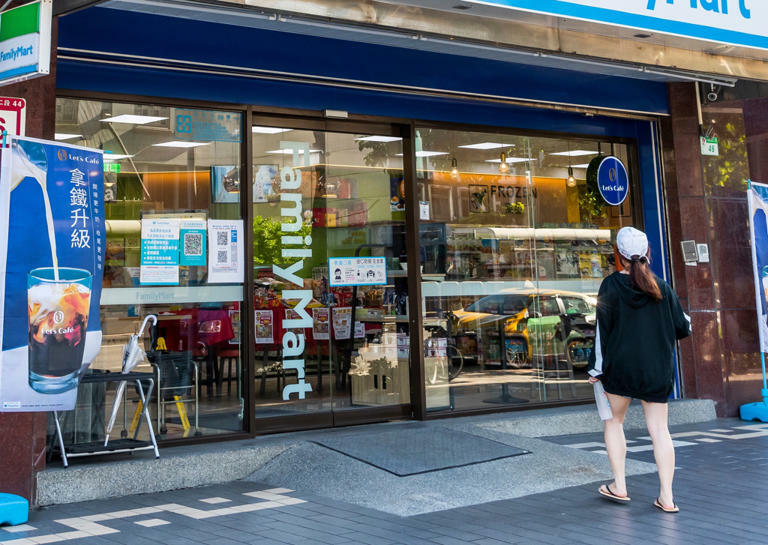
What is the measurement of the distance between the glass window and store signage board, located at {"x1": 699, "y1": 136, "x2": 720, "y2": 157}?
5262 mm

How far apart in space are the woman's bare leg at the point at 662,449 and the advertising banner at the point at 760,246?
4266 mm

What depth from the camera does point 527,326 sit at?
902 cm

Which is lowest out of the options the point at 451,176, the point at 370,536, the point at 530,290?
the point at 370,536

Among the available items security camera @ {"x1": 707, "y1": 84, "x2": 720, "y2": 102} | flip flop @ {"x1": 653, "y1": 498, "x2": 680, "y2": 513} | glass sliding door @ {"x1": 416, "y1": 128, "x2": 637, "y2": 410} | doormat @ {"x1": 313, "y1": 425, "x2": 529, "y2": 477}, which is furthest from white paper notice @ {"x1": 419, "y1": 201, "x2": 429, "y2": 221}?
flip flop @ {"x1": 653, "y1": 498, "x2": 680, "y2": 513}

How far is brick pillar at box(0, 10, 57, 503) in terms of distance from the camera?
5586 mm

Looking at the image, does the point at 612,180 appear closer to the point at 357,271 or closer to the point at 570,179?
the point at 570,179

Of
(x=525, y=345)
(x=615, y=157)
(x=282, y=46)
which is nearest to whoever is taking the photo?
(x=282, y=46)

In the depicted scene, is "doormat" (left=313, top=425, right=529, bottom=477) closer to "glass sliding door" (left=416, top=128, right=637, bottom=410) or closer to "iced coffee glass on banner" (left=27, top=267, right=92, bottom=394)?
"glass sliding door" (left=416, top=128, right=637, bottom=410)

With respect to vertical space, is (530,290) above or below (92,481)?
above

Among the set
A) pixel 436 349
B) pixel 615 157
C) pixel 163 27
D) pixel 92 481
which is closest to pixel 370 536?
pixel 92 481

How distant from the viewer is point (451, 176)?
865cm

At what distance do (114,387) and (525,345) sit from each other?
435 centimetres

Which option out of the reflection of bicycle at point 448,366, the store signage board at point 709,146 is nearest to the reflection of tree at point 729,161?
the store signage board at point 709,146

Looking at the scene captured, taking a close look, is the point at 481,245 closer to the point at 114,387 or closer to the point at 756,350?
the point at 756,350
